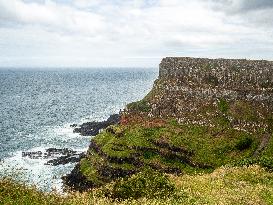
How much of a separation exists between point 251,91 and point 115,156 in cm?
3744

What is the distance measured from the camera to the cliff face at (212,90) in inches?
3654

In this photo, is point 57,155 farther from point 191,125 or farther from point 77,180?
point 191,125

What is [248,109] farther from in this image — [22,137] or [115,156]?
[22,137]

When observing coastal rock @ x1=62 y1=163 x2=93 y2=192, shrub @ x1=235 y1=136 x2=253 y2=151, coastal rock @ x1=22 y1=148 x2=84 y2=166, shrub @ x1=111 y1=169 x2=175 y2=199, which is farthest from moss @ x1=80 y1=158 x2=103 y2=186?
shrub @ x1=111 y1=169 x2=175 y2=199

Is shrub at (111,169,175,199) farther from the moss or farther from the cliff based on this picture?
the moss

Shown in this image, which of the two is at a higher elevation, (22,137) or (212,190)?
(212,190)

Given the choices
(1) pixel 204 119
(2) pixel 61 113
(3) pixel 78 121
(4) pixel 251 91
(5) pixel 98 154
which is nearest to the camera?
(5) pixel 98 154

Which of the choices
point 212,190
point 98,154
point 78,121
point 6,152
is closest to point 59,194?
point 212,190

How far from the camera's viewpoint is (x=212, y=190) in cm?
2733

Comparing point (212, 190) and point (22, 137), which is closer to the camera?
point (212, 190)

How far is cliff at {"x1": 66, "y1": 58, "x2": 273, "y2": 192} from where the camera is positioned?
75.3 m

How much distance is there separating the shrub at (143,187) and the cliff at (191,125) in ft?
146

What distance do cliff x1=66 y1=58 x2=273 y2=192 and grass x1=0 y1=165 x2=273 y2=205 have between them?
3731 centimetres

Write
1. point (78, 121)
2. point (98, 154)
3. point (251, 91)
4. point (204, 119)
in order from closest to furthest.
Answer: point (98, 154), point (204, 119), point (251, 91), point (78, 121)
